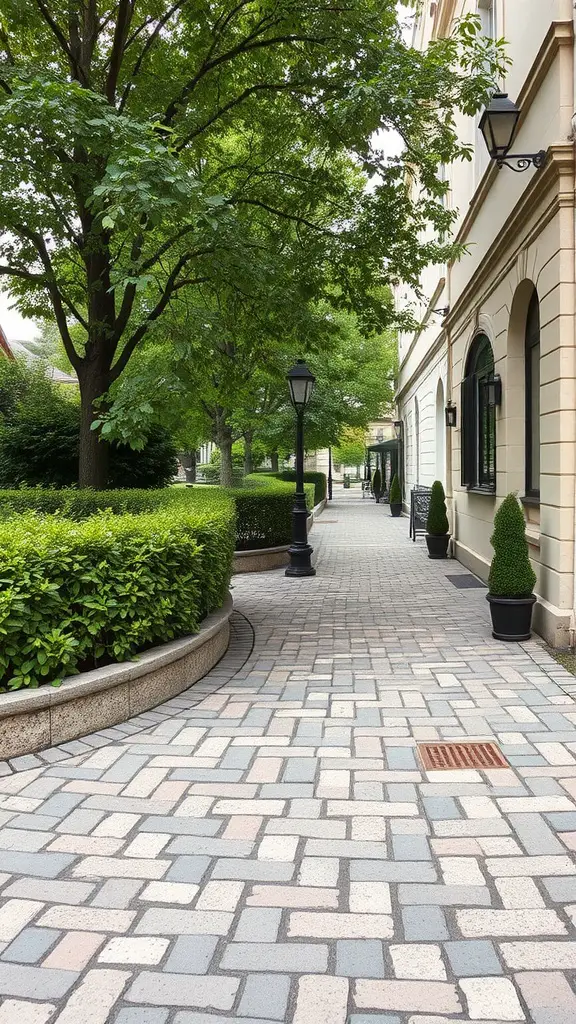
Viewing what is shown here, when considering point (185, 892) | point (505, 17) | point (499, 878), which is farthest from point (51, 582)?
point (505, 17)

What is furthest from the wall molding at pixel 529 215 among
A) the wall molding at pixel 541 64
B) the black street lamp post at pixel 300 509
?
the black street lamp post at pixel 300 509

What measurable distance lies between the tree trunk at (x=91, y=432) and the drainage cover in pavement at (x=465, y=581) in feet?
17.7

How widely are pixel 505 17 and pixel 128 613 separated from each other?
8.75m

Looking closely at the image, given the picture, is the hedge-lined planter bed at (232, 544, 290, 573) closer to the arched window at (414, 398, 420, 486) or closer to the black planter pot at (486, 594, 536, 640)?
the black planter pot at (486, 594, 536, 640)

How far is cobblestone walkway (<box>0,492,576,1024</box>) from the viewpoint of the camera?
Answer: 2227 mm

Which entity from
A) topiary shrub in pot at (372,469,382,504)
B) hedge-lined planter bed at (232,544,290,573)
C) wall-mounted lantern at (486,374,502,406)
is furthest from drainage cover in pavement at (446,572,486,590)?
topiary shrub in pot at (372,469,382,504)

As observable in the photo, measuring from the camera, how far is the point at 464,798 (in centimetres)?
355

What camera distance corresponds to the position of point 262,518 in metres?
12.9

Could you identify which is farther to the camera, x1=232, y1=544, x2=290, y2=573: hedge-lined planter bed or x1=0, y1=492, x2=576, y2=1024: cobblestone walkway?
x1=232, y1=544, x2=290, y2=573: hedge-lined planter bed

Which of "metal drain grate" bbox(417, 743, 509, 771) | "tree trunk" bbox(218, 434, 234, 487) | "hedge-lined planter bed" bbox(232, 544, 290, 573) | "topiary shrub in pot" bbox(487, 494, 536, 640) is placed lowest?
"metal drain grate" bbox(417, 743, 509, 771)

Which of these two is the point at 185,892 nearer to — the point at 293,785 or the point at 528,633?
the point at 293,785

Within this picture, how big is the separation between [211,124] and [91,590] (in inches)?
290

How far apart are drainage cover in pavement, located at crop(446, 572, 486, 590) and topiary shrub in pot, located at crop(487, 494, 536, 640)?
3.32m

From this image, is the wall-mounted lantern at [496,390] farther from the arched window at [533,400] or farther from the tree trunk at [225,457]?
the tree trunk at [225,457]
